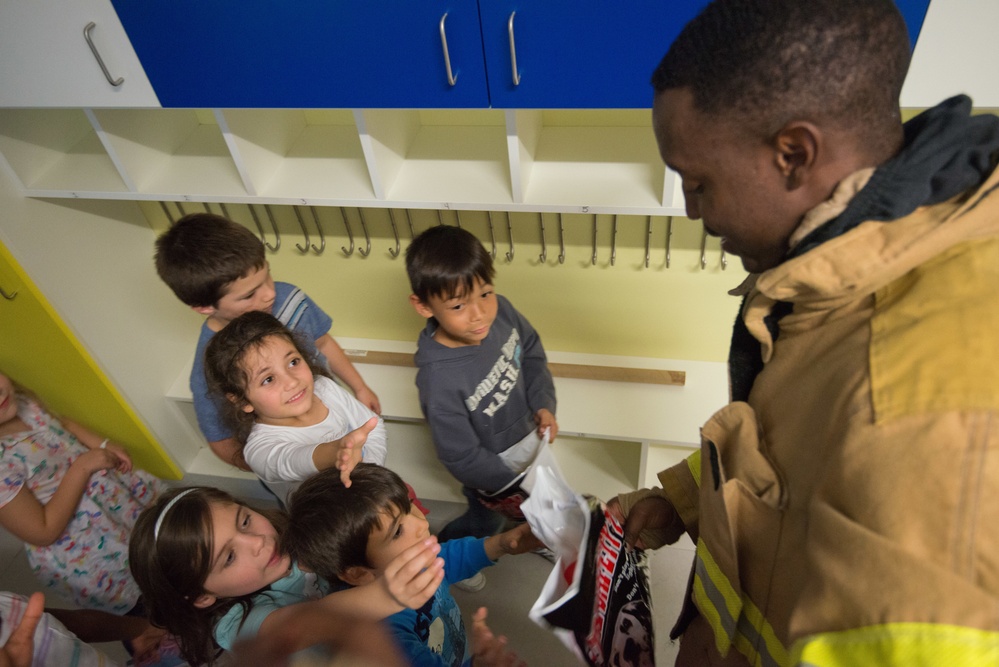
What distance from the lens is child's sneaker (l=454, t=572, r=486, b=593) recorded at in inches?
86.6

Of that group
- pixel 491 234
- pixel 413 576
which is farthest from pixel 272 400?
pixel 491 234

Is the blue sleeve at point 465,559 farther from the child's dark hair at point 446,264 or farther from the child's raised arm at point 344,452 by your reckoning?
the child's dark hair at point 446,264

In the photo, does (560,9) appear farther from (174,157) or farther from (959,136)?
(174,157)

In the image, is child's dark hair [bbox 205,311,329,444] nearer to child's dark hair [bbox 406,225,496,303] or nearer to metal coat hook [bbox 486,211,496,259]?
child's dark hair [bbox 406,225,496,303]

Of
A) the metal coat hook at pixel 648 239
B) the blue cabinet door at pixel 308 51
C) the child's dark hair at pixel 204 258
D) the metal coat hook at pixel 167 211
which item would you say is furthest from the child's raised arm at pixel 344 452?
the metal coat hook at pixel 167 211

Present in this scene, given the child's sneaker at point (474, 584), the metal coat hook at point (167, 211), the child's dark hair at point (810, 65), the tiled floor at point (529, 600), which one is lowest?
the tiled floor at point (529, 600)

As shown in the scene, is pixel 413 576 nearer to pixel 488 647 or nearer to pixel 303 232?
pixel 488 647

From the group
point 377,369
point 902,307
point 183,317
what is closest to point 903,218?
point 902,307

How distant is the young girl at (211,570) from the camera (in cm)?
121

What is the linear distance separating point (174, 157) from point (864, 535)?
2179 millimetres

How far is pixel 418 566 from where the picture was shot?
3.51ft

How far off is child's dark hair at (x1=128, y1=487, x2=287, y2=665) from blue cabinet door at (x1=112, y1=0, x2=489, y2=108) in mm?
927

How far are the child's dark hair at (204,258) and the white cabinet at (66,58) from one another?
1.07 ft

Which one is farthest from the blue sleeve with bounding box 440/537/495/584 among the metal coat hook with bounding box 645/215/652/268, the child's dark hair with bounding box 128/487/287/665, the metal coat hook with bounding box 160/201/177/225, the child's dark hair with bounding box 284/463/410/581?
the metal coat hook with bounding box 160/201/177/225
